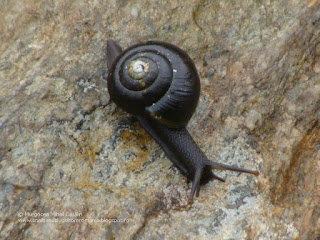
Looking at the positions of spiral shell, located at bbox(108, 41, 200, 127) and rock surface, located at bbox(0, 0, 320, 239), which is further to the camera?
spiral shell, located at bbox(108, 41, 200, 127)

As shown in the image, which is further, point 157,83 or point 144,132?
point 144,132

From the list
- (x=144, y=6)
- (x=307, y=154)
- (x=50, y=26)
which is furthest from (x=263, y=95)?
(x=50, y=26)

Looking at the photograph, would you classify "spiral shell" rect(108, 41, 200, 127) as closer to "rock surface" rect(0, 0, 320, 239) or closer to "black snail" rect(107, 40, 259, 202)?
"black snail" rect(107, 40, 259, 202)

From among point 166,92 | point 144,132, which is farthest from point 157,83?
point 144,132

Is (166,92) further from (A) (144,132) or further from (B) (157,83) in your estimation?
(A) (144,132)

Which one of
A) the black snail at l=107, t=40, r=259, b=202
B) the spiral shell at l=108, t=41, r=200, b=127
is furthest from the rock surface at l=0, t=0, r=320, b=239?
the spiral shell at l=108, t=41, r=200, b=127

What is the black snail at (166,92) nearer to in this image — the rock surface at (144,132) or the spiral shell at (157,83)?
the spiral shell at (157,83)
